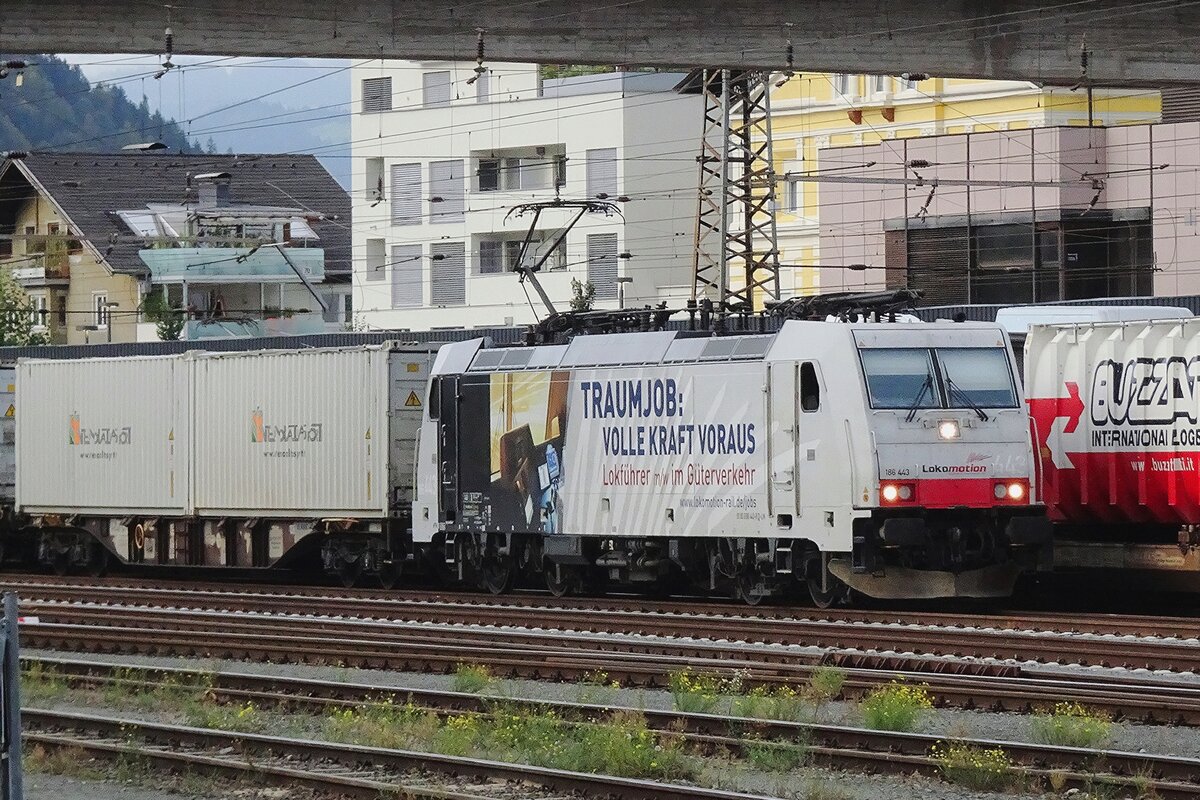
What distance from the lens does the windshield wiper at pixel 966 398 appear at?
20.9 meters

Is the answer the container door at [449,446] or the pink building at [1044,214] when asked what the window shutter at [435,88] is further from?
the container door at [449,446]

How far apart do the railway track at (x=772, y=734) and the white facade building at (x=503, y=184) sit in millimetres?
40969

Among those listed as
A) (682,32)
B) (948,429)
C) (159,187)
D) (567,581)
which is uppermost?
(159,187)

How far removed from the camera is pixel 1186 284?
45625 millimetres

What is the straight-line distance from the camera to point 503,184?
63562mm

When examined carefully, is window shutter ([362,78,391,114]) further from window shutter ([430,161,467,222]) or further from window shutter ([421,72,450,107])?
window shutter ([430,161,467,222])

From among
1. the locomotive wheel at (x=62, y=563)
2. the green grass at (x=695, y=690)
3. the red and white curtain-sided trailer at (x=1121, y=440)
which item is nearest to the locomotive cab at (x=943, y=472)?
the red and white curtain-sided trailer at (x=1121, y=440)

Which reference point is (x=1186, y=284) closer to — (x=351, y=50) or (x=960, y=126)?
(x=960, y=126)

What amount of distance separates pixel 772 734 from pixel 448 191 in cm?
5252

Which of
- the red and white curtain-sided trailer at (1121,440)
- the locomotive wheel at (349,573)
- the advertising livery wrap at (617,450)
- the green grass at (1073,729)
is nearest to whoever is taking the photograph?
the green grass at (1073,729)

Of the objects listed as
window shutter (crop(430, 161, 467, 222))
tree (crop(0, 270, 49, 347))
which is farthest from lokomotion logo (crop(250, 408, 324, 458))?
tree (crop(0, 270, 49, 347))

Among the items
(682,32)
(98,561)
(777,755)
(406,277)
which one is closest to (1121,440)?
(682,32)

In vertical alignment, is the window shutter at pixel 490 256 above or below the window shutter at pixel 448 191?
below

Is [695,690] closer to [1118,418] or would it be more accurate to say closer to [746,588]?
[746,588]
